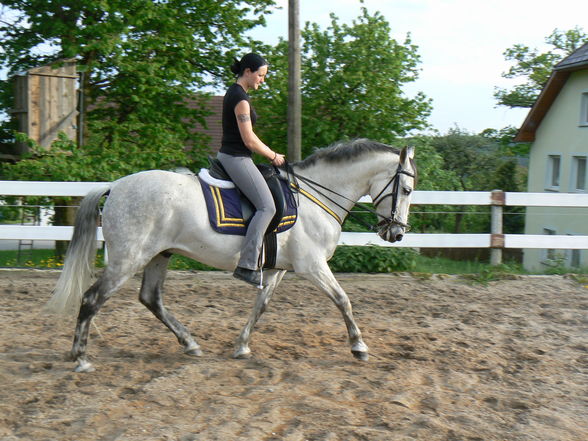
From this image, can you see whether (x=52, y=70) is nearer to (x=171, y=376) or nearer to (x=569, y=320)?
(x=171, y=376)

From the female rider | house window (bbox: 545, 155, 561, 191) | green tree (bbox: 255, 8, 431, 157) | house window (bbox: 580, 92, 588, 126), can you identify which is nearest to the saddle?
the female rider

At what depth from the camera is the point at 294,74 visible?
1070 cm

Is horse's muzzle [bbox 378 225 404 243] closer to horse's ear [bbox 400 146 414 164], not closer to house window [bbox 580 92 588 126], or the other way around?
horse's ear [bbox 400 146 414 164]

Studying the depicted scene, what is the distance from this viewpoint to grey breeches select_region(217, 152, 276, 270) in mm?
5359

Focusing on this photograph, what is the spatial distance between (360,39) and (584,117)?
12919mm

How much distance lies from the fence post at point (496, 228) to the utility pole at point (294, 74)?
3188 millimetres

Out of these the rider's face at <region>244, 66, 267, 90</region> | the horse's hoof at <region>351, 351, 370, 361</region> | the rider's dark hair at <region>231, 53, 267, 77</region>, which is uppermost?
the rider's dark hair at <region>231, 53, 267, 77</region>

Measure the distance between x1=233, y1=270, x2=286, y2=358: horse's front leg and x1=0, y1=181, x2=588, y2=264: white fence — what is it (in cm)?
379

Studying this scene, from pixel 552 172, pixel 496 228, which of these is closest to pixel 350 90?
pixel 496 228

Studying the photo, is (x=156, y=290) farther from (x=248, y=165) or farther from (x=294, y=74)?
(x=294, y=74)

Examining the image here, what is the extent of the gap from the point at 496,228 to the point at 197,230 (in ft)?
19.6

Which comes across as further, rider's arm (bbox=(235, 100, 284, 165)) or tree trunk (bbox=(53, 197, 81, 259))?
tree trunk (bbox=(53, 197, 81, 259))

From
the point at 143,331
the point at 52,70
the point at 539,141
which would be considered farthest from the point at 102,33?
the point at 539,141

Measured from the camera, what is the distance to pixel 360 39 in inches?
663
